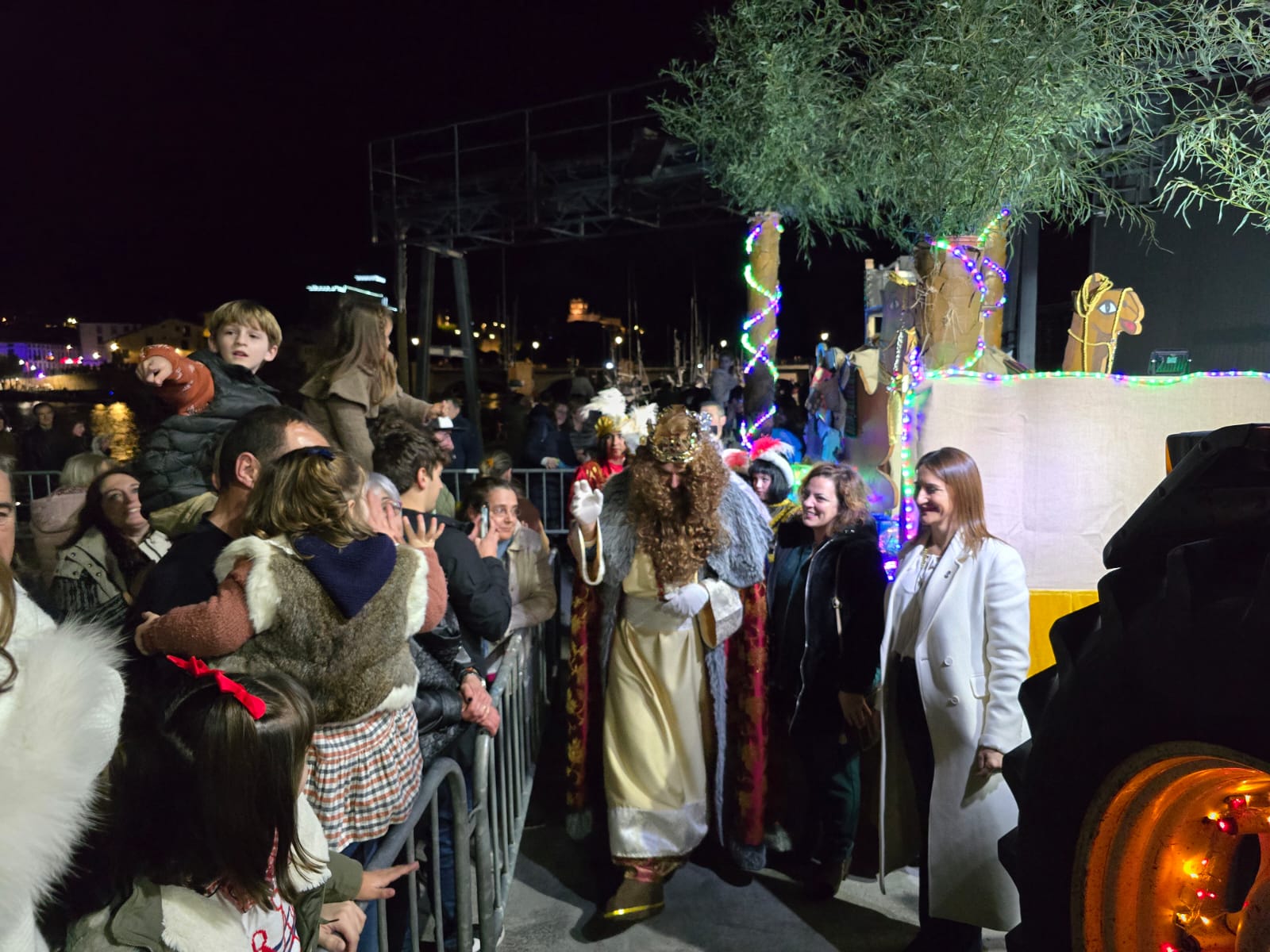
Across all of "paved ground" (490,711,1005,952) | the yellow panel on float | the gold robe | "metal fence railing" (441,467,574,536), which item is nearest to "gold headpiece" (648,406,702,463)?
the gold robe

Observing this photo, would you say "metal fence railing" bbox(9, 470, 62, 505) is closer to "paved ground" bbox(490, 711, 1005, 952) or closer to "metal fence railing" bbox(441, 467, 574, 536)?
"metal fence railing" bbox(441, 467, 574, 536)

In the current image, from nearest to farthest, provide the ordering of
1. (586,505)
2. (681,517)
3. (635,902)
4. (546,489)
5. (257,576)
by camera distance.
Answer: (257,576)
(635,902)
(681,517)
(586,505)
(546,489)

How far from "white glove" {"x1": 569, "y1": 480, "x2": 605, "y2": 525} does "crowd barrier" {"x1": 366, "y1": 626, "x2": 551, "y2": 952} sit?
24.9 inches

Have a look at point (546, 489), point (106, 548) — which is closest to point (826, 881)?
point (106, 548)

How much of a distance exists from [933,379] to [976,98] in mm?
1450

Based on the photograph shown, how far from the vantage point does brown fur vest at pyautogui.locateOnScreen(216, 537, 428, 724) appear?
2.12m

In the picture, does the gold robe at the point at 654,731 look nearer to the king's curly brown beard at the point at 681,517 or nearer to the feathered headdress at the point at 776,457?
the king's curly brown beard at the point at 681,517

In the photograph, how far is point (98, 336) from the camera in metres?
63.7

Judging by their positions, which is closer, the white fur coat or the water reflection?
the white fur coat

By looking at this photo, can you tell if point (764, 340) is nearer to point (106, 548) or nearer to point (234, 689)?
point (106, 548)

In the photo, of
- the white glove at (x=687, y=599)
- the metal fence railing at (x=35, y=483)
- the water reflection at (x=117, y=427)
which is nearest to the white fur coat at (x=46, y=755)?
the white glove at (x=687, y=599)

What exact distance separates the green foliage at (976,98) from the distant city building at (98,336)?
54541mm

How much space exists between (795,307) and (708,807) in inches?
824

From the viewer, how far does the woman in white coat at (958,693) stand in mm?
3008
